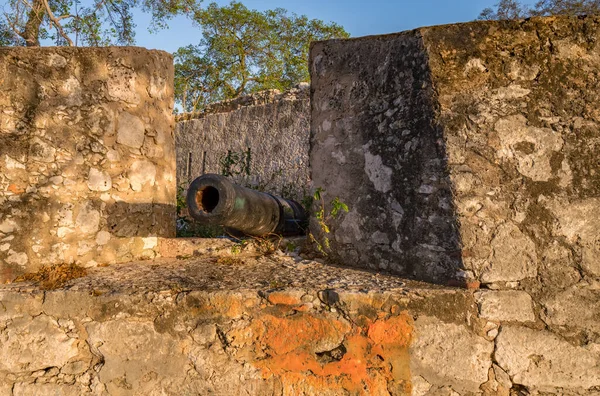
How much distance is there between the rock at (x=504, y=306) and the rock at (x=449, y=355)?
0.49ft

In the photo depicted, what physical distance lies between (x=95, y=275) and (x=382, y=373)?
1885 mm

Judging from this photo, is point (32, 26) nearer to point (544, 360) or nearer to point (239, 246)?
point (239, 246)

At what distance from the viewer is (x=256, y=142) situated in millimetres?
6035

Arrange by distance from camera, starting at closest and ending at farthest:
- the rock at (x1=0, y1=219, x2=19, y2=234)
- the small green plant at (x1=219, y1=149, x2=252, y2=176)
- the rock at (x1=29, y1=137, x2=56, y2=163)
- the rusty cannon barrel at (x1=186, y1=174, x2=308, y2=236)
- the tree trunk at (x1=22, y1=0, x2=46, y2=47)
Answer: the rusty cannon barrel at (x1=186, y1=174, x2=308, y2=236) < the rock at (x1=0, y1=219, x2=19, y2=234) < the rock at (x1=29, y1=137, x2=56, y2=163) < the small green plant at (x1=219, y1=149, x2=252, y2=176) < the tree trunk at (x1=22, y1=0, x2=46, y2=47)

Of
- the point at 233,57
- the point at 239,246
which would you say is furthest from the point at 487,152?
the point at 233,57

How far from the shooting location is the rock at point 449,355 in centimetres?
242

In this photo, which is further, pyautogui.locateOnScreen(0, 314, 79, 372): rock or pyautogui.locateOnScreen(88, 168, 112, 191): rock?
pyautogui.locateOnScreen(88, 168, 112, 191): rock

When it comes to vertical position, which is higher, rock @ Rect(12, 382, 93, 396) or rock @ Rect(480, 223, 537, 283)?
rock @ Rect(480, 223, 537, 283)

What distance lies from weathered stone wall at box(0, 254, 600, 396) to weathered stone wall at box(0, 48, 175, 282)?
1.53 ft

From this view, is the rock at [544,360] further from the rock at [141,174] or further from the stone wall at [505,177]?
the rock at [141,174]

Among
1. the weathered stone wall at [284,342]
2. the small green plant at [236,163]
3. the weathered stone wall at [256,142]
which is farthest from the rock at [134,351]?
the small green plant at [236,163]

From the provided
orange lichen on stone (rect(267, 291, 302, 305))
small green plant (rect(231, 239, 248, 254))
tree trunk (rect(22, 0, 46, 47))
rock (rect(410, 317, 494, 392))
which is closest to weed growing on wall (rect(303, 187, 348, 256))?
small green plant (rect(231, 239, 248, 254))

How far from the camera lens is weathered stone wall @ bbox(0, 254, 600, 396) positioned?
2430 mm

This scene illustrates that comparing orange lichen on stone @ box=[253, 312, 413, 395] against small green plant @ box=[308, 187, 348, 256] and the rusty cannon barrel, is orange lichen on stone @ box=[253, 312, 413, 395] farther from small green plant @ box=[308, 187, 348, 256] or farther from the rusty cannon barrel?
small green plant @ box=[308, 187, 348, 256]
